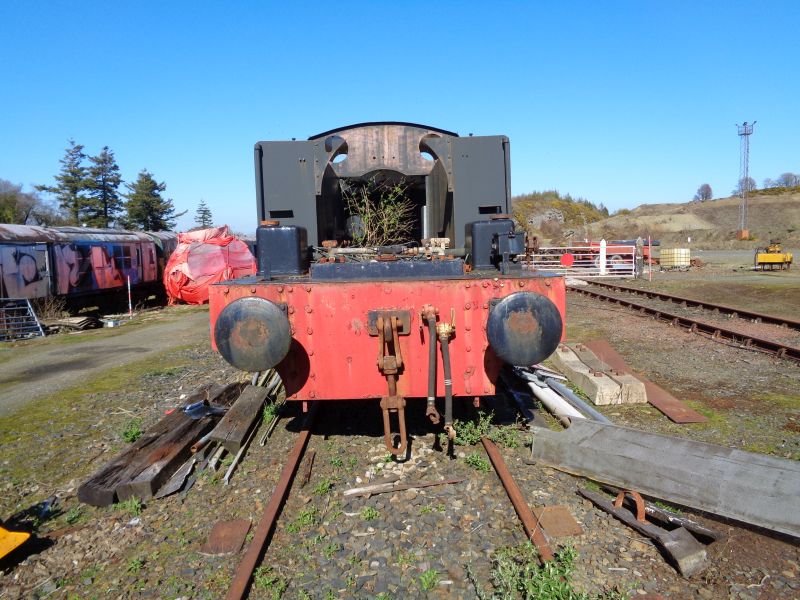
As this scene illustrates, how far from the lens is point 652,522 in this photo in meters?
3.18

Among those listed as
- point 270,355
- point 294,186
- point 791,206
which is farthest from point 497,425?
point 791,206

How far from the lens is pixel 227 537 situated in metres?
3.10

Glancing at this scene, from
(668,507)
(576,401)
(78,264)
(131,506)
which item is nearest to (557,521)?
(668,507)

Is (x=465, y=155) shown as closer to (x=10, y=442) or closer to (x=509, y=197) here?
(x=509, y=197)

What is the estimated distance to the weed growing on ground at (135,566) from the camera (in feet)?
9.48

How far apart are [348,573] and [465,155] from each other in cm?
376

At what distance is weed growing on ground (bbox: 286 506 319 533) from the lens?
10.4 ft

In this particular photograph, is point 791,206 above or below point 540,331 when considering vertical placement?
above

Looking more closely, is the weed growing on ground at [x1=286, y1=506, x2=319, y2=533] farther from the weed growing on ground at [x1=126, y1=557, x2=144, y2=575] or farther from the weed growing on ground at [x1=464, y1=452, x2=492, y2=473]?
the weed growing on ground at [x1=464, y1=452, x2=492, y2=473]

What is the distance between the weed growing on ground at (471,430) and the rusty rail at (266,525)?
49.0 inches

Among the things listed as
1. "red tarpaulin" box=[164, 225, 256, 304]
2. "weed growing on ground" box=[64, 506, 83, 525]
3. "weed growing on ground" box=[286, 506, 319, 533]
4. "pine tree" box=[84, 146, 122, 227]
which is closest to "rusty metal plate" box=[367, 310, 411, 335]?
"weed growing on ground" box=[286, 506, 319, 533]

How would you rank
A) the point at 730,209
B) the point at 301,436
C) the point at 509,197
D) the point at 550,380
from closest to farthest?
1. the point at 301,436
2. the point at 509,197
3. the point at 550,380
4. the point at 730,209

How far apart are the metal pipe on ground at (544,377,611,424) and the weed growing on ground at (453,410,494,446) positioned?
93 centimetres

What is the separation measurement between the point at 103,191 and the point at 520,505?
3958cm
